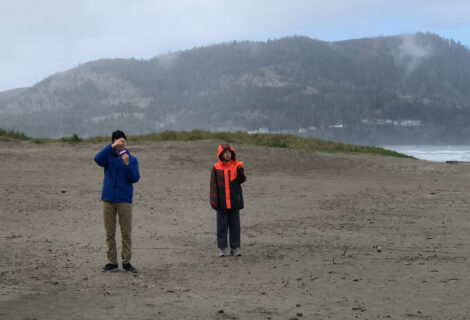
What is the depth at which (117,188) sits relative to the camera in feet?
24.1

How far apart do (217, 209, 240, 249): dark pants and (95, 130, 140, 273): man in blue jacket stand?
67.1 inches

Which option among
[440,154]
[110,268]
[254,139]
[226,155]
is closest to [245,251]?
[226,155]

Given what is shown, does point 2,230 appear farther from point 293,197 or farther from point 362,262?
point 293,197

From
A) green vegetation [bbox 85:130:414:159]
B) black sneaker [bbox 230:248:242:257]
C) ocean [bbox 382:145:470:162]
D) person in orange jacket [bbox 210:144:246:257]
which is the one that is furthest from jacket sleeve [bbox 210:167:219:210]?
ocean [bbox 382:145:470:162]

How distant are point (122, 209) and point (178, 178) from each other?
41.9 ft

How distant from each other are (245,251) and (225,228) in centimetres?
60

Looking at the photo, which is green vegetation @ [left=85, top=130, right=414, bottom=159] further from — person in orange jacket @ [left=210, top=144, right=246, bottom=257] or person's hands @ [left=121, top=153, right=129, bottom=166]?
person's hands @ [left=121, top=153, right=129, bottom=166]

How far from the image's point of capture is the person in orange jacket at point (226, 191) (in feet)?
28.6

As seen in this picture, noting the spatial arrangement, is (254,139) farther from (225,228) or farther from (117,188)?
(117,188)

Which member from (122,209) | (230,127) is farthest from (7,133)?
(230,127)

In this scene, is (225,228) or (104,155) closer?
(104,155)

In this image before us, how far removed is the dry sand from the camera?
5.74 meters

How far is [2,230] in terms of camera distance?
1056 centimetres

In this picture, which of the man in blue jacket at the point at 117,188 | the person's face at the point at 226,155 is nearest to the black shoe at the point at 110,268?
the man in blue jacket at the point at 117,188
